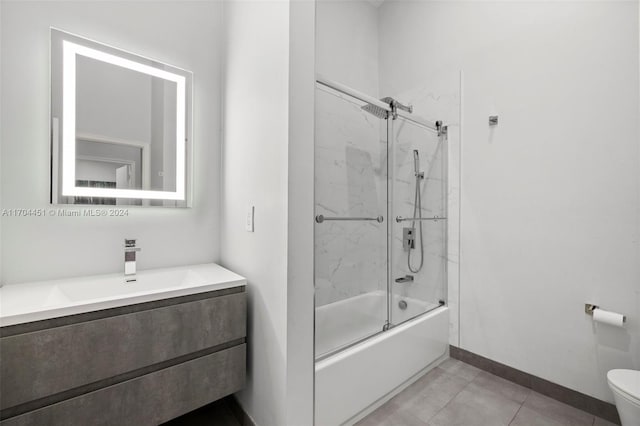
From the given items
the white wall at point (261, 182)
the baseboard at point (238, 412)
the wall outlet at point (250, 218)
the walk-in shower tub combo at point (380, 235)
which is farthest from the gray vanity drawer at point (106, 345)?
the walk-in shower tub combo at point (380, 235)

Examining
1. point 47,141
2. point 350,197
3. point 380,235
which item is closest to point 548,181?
point 380,235

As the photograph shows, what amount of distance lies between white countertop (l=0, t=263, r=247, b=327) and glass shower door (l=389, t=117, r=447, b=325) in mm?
1407

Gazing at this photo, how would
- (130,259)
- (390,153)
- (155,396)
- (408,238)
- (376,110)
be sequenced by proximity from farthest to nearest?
1. (408,238)
2. (390,153)
3. (376,110)
4. (130,259)
5. (155,396)

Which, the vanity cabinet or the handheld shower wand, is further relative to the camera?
the handheld shower wand

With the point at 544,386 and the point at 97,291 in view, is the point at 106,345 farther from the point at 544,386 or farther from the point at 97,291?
the point at 544,386

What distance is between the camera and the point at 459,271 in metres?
2.27

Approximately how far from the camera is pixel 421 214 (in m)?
2.37

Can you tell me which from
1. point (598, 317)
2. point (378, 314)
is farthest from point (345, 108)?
point (598, 317)

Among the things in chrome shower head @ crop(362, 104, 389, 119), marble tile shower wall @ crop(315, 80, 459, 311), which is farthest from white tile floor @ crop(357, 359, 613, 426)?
chrome shower head @ crop(362, 104, 389, 119)

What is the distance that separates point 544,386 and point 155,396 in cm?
227

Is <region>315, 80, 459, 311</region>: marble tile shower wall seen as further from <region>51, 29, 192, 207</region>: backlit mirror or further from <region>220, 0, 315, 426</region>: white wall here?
<region>51, 29, 192, 207</region>: backlit mirror

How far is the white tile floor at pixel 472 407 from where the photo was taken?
1.58 meters

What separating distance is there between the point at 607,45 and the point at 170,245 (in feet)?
9.19

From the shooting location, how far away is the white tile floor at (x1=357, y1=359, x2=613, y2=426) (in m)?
1.58
